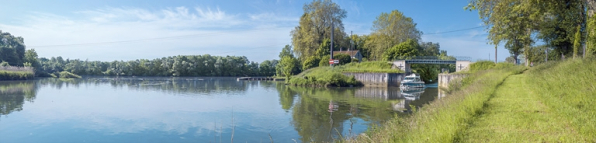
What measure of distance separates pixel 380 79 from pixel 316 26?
19.5m

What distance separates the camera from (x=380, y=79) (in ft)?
138

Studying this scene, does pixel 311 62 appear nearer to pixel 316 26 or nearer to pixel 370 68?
pixel 316 26

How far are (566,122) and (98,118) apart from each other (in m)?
16.2

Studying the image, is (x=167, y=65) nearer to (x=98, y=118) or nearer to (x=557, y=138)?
(x=98, y=118)

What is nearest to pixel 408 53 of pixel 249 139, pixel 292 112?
pixel 292 112

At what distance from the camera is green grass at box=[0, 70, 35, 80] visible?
49.5 m

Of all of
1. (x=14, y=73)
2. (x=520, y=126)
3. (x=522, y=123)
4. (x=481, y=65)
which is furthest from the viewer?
(x=14, y=73)

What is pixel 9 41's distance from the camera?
7538cm

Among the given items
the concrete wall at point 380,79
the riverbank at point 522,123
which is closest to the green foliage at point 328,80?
the concrete wall at point 380,79

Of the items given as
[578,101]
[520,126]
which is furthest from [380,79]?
[520,126]

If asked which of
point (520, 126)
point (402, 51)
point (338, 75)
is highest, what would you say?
point (402, 51)

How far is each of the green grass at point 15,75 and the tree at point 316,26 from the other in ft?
142

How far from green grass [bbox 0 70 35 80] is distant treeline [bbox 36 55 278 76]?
30.6 metres

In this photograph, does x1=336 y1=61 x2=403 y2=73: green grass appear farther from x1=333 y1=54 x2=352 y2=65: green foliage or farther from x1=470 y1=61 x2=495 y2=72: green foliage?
x1=470 y1=61 x2=495 y2=72: green foliage
